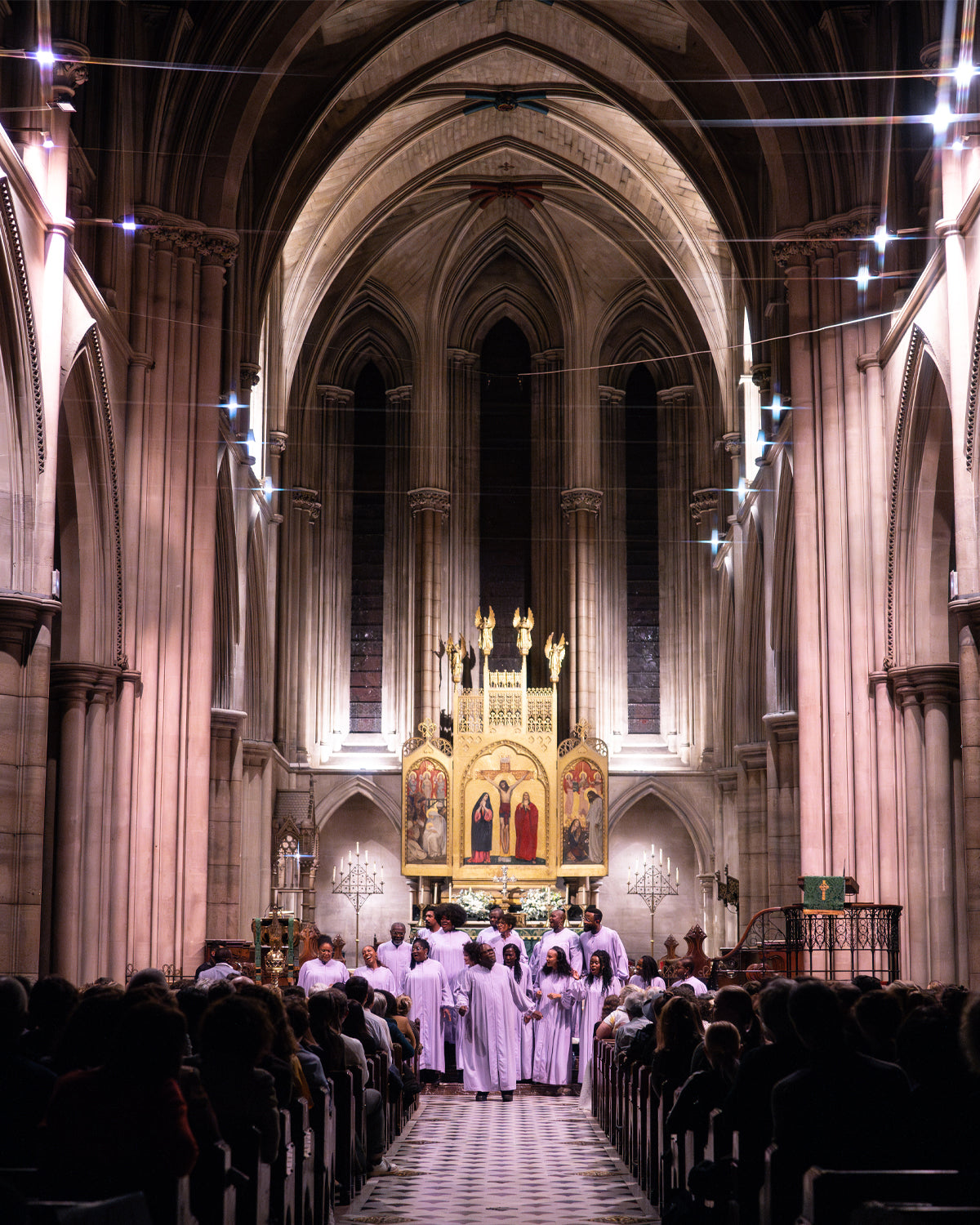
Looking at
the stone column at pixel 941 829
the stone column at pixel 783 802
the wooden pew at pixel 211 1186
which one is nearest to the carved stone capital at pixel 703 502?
the stone column at pixel 783 802

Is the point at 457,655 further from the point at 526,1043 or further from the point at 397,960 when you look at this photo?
the point at 526,1043

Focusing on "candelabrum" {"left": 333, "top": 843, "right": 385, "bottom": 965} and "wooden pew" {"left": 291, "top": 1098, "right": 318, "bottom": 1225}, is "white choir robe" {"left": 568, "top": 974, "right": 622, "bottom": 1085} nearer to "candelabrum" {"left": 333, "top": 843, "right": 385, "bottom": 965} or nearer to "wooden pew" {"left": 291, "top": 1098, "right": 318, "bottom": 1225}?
"wooden pew" {"left": 291, "top": 1098, "right": 318, "bottom": 1225}

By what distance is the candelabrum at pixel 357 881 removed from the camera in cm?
2942

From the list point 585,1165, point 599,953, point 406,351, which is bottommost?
point 585,1165

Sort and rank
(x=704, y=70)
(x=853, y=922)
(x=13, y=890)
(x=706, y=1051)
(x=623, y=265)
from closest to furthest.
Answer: (x=706, y=1051) → (x=13, y=890) → (x=853, y=922) → (x=704, y=70) → (x=623, y=265)

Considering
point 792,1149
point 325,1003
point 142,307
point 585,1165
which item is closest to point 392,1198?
point 325,1003

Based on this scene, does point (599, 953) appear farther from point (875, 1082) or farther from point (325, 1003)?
point (875, 1082)

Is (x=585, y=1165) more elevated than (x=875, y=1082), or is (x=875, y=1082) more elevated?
(x=875, y=1082)

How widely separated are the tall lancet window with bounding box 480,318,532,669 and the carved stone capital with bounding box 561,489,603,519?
4.19ft

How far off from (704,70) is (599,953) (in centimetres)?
1485

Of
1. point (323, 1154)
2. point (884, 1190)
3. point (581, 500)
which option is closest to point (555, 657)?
point (581, 500)

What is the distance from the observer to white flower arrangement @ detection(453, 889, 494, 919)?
79.8ft

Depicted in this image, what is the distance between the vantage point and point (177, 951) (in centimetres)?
1602

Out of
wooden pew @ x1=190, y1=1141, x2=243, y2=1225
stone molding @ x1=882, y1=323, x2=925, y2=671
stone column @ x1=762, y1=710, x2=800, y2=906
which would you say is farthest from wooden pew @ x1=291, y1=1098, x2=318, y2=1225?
stone column @ x1=762, y1=710, x2=800, y2=906
